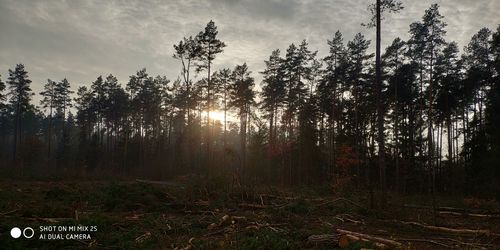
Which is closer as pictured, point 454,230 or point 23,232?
point 23,232

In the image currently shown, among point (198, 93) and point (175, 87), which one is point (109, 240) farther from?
point (175, 87)

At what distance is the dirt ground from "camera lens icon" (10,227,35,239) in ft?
0.50

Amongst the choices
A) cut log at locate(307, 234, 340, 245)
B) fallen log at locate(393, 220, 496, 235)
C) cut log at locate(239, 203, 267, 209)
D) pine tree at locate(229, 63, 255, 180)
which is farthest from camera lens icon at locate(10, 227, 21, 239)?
pine tree at locate(229, 63, 255, 180)

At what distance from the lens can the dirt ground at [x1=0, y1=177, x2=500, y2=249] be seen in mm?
8781

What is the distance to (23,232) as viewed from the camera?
28.8 feet

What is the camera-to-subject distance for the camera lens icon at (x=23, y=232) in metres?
8.41

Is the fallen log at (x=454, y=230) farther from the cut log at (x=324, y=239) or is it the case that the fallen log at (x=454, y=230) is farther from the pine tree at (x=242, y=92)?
the pine tree at (x=242, y=92)

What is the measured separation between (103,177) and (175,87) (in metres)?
21.5

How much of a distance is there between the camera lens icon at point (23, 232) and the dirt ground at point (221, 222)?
15 centimetres

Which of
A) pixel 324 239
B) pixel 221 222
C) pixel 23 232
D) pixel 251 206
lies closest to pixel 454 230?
pixel 324 239

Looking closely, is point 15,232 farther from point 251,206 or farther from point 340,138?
point 340,138

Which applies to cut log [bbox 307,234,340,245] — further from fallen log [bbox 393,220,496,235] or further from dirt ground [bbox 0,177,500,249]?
fallen log [bbox 393,220,496,235]

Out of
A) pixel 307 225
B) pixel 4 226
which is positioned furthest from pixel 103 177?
pixel 307 225

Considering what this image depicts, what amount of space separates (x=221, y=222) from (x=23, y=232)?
5.94 metres
